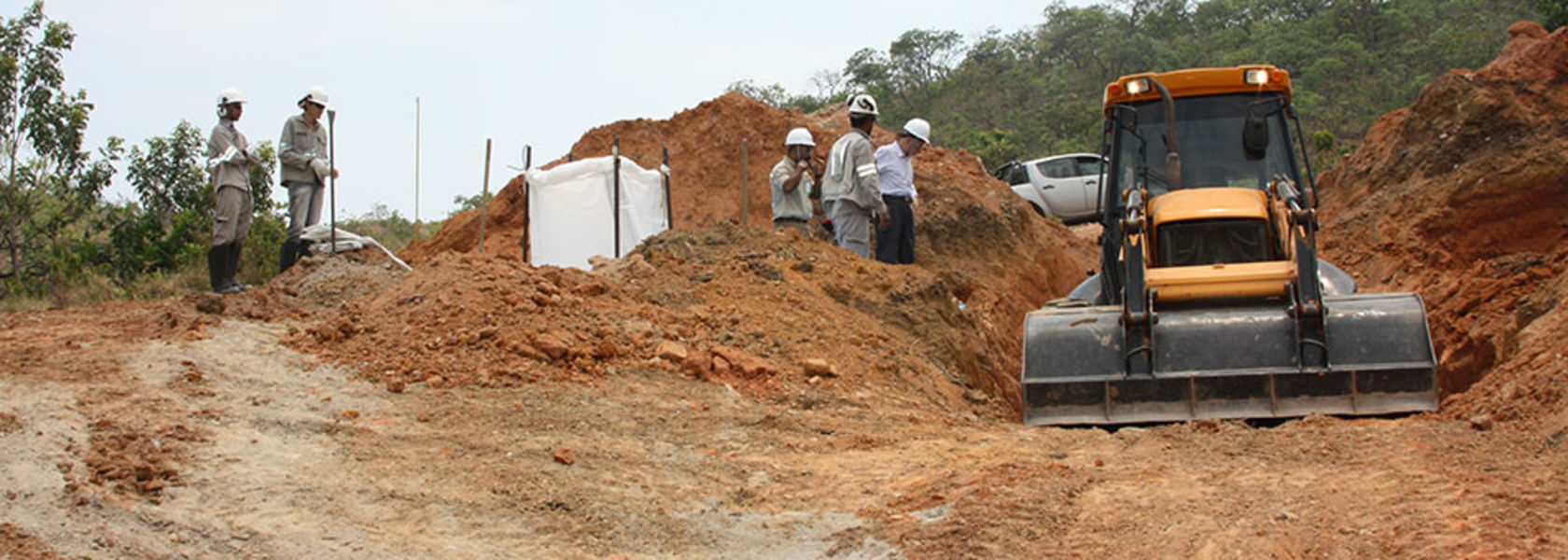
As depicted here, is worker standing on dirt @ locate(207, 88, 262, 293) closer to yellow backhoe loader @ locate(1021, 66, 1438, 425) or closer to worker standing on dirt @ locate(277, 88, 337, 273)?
worker standing on dirt @ locate(277, 88, 337, 273)

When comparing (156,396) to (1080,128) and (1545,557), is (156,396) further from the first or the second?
(1080,128)

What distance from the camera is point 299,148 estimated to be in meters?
11.0

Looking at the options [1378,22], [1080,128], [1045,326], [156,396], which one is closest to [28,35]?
[156,396]

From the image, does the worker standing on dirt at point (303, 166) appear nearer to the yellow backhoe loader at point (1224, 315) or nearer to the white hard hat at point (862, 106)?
the white hard hat at point (862, 106)

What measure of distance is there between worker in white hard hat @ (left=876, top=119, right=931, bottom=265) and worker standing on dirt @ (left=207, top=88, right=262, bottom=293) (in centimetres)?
492

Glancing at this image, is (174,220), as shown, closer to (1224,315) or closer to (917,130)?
(917,130)

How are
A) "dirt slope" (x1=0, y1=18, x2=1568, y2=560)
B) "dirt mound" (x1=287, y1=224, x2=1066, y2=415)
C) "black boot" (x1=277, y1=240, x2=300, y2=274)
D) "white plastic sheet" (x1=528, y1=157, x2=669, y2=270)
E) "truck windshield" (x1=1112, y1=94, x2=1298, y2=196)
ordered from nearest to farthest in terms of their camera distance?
1. "dirt slope" (x1=0, y1=18, x2=1568, y2=560)
2. "dirt mound" (x1=287, y1=224, x2=1066, y2=415)
3. "truck windshield" (x1=1112, y1=94, x2=1298, y2=196)
4. "black boot" (x1=277, y1=240, x2=300, y2=274)
5. "white plastic sheet" (x1=528, y1=157, x2=669, y2=270)

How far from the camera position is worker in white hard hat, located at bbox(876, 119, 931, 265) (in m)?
12.1

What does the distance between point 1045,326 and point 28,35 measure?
11756mm

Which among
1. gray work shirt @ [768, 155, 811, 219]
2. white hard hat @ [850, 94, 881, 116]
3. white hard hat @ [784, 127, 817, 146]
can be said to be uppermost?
white hard hat @ [850, 94, 881, 116]

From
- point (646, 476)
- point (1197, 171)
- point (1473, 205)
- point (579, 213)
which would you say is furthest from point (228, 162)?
point (1473, 205)

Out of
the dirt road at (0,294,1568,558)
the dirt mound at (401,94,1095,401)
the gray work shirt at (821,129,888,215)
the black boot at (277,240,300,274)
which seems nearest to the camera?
the dirt road at (0,294,1568,558)

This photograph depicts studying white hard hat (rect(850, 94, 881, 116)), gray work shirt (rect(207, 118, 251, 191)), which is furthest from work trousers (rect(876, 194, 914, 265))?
gray work shirt (rect(207, 118, 251, 191))

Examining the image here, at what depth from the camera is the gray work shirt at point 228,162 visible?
10516 mm
